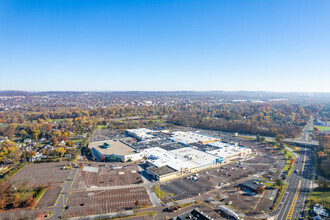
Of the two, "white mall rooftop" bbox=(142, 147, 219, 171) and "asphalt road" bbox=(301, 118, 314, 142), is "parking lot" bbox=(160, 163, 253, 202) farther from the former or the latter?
"asphalt road" bbox=(301, 118, 314, 142)

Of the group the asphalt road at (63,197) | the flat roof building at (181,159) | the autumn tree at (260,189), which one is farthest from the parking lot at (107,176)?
the autumn tree at (260,189)

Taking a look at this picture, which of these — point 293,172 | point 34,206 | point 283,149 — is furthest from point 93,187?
point 283,149

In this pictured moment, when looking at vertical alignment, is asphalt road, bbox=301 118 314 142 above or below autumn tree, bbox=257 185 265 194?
below

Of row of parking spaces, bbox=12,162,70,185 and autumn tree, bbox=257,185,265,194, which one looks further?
row of parking spaces, bbox=12,162,70,185

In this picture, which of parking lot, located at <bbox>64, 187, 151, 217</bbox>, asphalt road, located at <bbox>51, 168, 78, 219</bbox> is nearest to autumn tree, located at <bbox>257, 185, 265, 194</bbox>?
parking lot, located at <bbox>64, 187, 151, 217</bbox>

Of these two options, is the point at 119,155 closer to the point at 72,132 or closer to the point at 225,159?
the point at 225,159

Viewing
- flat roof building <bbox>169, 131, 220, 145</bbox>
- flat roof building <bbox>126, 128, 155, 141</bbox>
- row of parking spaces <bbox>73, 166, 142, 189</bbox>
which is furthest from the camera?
flat roof building <bbox>126, 128, 155, 141</bbox>
